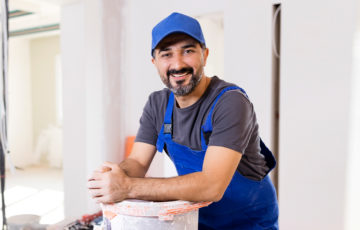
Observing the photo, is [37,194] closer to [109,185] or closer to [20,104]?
[20,104]

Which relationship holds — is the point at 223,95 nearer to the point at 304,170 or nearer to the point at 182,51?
the point at 182,51

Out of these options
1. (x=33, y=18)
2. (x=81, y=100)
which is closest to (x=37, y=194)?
(x=81, y=100)

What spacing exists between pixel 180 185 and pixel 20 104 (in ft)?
17.7

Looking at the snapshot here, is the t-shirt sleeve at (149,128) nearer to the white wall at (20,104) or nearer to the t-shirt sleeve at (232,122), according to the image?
the t-shirt sleeve at (232,122)

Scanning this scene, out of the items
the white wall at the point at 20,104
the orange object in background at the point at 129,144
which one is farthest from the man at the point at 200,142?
the white wall at the point at 20,104

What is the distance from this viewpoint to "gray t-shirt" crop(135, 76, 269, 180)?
92 centimetres

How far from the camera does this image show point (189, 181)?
33.8 inches

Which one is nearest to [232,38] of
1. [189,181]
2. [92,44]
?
[92,44]

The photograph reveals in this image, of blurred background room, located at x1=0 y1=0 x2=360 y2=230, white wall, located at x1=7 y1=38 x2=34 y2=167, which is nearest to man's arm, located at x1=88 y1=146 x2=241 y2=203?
blurred background room, located at x1=0 y1=0 x2=360 y2=230

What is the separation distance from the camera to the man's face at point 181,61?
107 cm

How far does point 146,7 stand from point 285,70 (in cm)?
125

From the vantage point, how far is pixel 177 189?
2.77 ft

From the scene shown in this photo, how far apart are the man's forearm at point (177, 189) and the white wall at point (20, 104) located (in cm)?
506

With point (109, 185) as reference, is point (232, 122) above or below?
above
